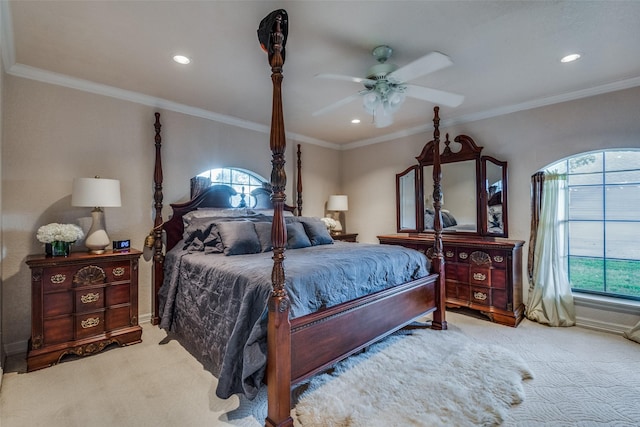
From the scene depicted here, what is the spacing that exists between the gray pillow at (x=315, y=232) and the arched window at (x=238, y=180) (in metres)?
1.01

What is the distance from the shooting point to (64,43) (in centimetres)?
229

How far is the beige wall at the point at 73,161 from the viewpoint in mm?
2633

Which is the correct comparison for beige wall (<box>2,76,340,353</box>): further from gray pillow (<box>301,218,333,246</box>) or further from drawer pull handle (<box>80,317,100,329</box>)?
gray pillow (<box>301,218,333,246</box>)

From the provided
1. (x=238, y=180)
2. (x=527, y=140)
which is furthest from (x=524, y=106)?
(x=238, y=180)

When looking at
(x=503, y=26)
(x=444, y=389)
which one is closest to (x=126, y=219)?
(x=444, y=389)

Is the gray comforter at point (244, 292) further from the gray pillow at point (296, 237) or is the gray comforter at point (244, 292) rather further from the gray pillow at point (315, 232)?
the gray pillow at point (315, 232)

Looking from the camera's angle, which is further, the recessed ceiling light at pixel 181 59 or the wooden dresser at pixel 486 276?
the wooden dresser at pixel 486 276

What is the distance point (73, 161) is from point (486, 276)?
14.9ft

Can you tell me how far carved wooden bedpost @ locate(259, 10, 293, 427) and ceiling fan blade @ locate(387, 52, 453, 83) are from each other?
0.89 metres

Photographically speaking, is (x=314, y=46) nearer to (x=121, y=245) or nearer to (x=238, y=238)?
(x=238, y=238)

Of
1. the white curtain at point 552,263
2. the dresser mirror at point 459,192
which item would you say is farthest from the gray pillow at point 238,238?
the white curtain at point 552,263

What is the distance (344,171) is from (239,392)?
14.5ft

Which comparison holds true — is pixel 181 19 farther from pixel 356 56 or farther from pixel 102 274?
pixel 102 274

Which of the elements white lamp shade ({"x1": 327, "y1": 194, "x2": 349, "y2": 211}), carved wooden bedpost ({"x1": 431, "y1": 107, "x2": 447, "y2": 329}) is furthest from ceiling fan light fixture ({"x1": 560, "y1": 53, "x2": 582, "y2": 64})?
white lamp shade ({"x1": 327, "y1": 194, "x2": 349, "y2": 211})
